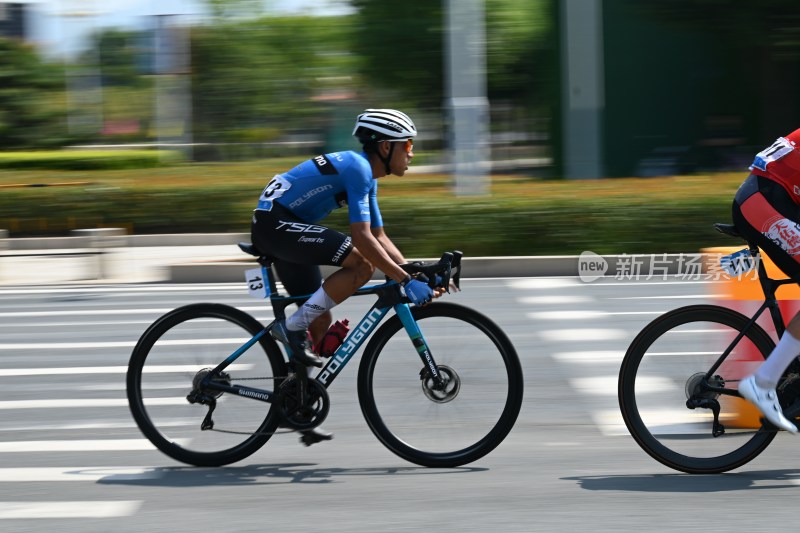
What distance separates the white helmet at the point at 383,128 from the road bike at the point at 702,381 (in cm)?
144

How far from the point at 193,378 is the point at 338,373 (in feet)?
2.37

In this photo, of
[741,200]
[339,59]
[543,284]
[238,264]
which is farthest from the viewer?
[339,59]

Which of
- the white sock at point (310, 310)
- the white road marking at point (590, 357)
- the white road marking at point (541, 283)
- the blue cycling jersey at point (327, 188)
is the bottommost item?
the white road marking at point (541, 283)

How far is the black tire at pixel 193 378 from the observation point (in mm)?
5945

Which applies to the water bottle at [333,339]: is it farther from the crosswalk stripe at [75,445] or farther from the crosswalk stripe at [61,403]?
the crosswalk stripe at [61,403]

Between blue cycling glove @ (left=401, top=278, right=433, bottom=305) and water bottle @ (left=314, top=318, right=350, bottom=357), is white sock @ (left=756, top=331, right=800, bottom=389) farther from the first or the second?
water bottle @ (left=314, top=318, right=350, bottom=357)

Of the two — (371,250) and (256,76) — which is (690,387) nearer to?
(371,250)

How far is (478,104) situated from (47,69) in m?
36.8

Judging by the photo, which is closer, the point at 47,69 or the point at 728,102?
the point at 728,102

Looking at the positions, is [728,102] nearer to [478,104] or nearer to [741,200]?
[478,104]

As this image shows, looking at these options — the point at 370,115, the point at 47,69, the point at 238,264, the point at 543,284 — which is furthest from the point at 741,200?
the point at 47,69

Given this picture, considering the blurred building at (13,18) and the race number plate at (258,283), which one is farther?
the blurred building at (13,18)

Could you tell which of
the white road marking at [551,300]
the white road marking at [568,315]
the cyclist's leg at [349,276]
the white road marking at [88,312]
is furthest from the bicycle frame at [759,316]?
the white road marking at [88,312]

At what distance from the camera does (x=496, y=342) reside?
571 centimetres
